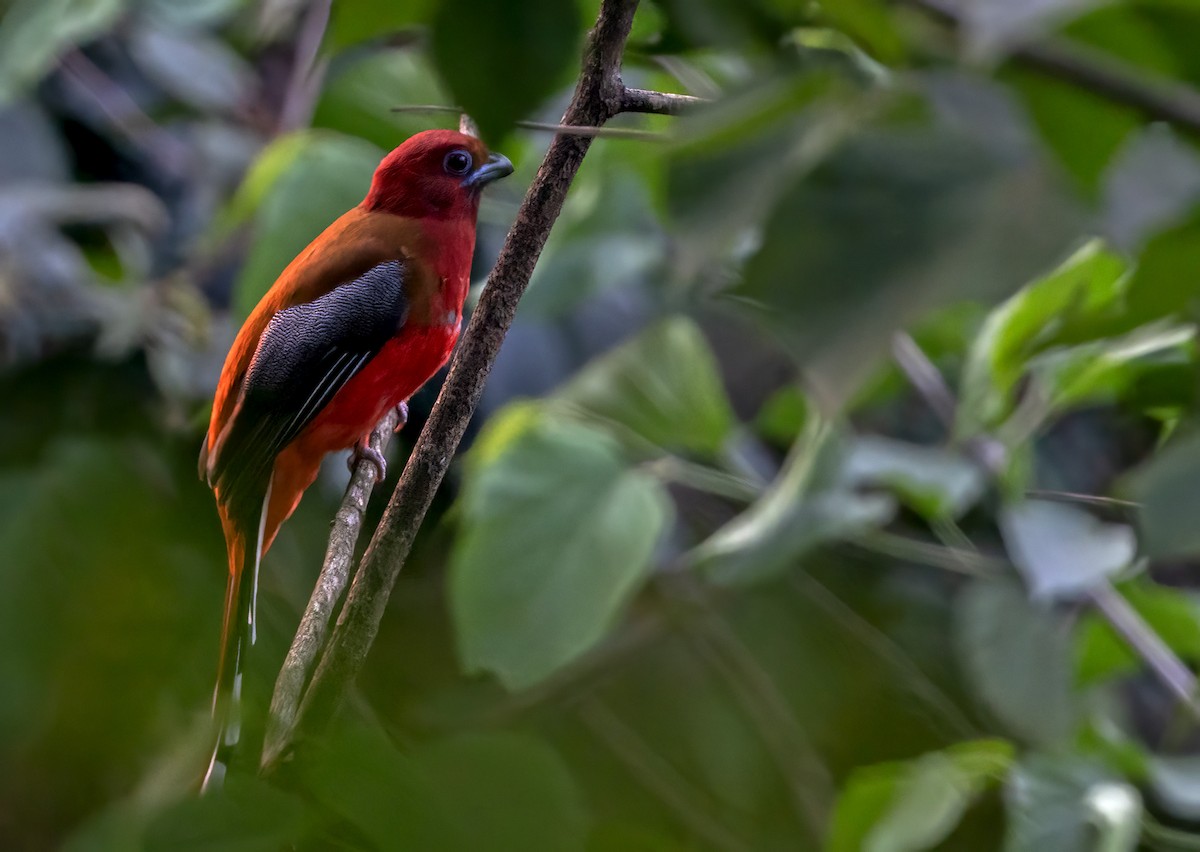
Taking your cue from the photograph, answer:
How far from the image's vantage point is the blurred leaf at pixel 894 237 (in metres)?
0.21

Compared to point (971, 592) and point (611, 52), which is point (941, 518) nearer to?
point (971, 592)

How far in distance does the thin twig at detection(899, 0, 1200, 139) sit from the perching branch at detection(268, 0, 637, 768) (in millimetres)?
108

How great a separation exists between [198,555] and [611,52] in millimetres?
223

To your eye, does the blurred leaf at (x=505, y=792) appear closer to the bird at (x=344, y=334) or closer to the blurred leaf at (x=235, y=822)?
the blurred leaf at (x=235, y=822)

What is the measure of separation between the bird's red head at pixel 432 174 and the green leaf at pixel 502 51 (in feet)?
0.70

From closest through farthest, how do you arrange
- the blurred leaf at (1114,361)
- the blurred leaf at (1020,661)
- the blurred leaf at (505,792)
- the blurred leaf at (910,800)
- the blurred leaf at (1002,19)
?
the blurred leaf at (1002,19) < the blurred leaf at (505,792) < the blurred leaf at (1114,361) < the blurred leaf at (910,800) < the blurred leaf at (1020,661)

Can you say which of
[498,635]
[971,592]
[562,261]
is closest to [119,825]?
[498,635]

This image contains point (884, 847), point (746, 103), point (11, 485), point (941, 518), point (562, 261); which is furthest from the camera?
point (941, 518)

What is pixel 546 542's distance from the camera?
34.6 inches

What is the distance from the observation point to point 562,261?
Answer: 3.00ft

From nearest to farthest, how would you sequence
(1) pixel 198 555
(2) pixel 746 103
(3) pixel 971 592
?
(2) pixel 746 103, (1) pixel 198 555, (3) pixel 971 592

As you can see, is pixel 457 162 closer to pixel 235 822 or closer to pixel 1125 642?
pixel 235 822

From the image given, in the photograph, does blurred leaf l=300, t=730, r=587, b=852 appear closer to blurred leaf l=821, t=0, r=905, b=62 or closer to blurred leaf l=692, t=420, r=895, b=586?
blurred leaf l=821, t=0, r=905, b=62

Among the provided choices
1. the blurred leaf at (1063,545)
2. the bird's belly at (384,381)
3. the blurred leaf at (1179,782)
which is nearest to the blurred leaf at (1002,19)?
the bird's belly at (384,381)
